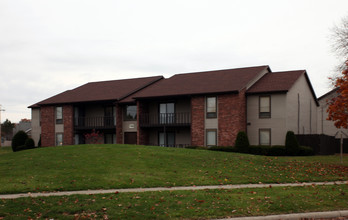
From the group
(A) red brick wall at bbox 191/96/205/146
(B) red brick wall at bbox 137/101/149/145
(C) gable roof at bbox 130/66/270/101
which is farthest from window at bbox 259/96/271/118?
(B) red brick wall at bbox 137/101/149/145

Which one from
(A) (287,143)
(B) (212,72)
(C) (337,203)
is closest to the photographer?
(C) (337,203)

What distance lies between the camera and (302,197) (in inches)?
436

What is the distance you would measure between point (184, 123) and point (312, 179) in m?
19.2

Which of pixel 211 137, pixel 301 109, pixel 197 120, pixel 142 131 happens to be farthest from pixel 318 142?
pixel 142 131

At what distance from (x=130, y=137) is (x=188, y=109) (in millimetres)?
6572

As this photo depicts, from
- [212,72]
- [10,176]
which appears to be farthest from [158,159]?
[212,72]

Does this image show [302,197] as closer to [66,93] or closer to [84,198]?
Answer: [84,198]

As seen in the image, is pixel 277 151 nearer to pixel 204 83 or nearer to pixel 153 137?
pixel 204 83

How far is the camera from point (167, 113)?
35.9 metres

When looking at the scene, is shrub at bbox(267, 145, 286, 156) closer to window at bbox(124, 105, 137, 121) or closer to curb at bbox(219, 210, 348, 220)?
window at bbox(124, 105, 137, 121)

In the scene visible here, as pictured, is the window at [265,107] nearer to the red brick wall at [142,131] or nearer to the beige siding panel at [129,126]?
the red brick wall at [142,131]

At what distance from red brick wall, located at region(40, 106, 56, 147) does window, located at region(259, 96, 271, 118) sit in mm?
21864

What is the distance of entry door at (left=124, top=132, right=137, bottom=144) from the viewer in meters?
37.4

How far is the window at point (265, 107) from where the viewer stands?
31.7m
